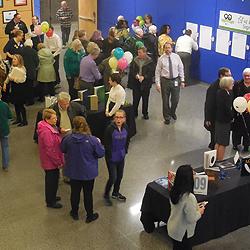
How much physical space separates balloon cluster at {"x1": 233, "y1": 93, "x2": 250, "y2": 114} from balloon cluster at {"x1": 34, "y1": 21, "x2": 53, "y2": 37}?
4.65m

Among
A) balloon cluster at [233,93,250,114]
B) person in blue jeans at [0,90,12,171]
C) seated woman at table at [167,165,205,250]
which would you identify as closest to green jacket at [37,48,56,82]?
person in blue jeans at [0,90,12,171]

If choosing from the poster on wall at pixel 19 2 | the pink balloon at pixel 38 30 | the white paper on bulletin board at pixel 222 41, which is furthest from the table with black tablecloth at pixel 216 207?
the poster on wall at pixel 19 2

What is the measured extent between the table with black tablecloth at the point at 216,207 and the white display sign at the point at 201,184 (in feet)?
0.17

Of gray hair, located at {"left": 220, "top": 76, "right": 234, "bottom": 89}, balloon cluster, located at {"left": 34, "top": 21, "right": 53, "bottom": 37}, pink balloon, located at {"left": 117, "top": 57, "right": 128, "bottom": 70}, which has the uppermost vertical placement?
balloon cluster, located at {"left": 34, "top": 21, "right": 53, "bottom": 37}

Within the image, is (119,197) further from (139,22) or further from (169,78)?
(139,22)

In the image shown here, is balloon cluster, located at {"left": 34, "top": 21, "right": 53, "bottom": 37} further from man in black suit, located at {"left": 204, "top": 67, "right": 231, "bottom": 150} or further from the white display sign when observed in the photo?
the white display sign

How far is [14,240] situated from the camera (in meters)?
5.68

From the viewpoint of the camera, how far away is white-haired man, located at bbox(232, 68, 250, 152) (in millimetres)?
7457

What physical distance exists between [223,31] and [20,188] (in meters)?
5.90

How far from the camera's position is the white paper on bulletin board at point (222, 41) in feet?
35.4

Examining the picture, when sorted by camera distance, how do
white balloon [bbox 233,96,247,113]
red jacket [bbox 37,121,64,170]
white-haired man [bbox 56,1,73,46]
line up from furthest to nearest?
1. white-haired man [bbox 56,1,73,46]
2. white balloon [bbox 233,96,247,113]
3. red jacket [bbox 37,121,64,170]

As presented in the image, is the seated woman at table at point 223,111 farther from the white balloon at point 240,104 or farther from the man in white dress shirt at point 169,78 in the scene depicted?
the man in white dress shirt at point 169,78

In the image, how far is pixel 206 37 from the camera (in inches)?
444

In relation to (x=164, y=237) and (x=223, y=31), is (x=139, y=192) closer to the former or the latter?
(x=164, y=237)
